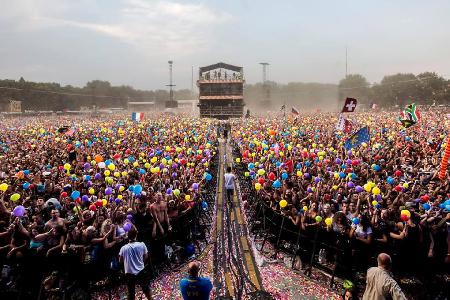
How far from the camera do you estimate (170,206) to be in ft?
28.1

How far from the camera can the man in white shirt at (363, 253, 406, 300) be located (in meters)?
3.87

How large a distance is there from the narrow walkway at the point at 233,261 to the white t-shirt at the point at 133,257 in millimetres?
1696

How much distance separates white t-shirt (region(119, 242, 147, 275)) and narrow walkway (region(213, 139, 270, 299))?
170 centimetres

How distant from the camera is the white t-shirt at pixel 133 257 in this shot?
222 inches

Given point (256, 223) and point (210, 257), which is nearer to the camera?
point (210, 257)

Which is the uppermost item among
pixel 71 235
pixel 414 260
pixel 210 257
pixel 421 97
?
pixel 421 97

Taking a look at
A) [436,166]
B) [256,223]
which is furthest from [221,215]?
[436,166]

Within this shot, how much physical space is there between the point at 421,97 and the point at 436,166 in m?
84.4

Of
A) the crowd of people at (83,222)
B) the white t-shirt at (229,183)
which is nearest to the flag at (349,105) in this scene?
the white t-shirt at (229,183)

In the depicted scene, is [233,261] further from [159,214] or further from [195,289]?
[195,289]

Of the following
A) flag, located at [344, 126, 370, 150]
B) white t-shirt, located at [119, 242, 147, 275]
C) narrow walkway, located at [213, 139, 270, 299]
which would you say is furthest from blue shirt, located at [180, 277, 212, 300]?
flag, located at [344, 126, 370, 150]

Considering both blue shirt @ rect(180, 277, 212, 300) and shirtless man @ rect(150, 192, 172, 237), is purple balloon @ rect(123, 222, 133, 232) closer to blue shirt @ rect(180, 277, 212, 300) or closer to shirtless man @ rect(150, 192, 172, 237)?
shirtless man @ rect(150, 192, 172, 237)

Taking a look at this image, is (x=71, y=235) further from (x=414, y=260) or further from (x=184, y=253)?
(x=414, y=260)

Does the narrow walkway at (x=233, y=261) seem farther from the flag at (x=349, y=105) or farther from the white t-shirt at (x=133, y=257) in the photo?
the flag at (x=349, y=105)
